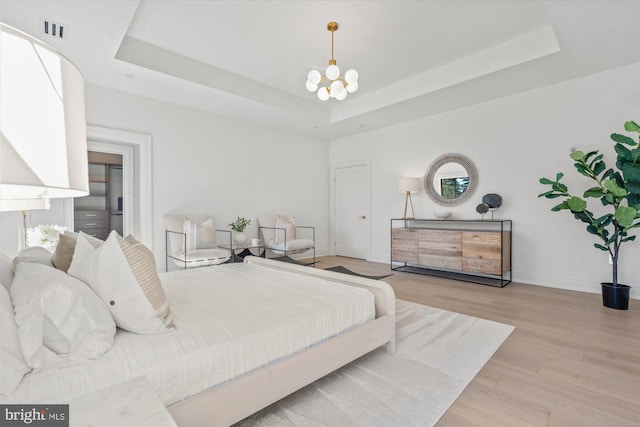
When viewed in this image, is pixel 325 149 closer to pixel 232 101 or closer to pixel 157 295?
pixel 232 101

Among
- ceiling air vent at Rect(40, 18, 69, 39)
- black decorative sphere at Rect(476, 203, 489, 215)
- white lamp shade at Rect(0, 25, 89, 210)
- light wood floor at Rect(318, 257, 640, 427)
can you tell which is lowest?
light wood floor at Rect(318, 257, 640, 427)

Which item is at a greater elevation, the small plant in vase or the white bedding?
the small plant in vase

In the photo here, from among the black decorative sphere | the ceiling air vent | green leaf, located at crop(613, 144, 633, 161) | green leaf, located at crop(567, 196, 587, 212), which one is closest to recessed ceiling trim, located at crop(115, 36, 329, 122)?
the ceiling air vent

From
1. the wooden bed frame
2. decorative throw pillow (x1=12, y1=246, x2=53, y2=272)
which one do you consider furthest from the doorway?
the wooden bed frame

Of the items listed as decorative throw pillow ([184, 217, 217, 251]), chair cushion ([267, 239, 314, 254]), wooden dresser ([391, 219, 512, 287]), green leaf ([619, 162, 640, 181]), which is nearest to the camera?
green leaf ([619, 162, 640, 181])

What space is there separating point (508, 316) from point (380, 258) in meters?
3.01

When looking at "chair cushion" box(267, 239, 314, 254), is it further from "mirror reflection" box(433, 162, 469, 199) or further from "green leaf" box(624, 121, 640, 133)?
"green leaf" box(624, 121, 640, 133)

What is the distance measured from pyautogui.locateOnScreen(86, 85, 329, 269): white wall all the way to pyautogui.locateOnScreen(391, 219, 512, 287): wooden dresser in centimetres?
215

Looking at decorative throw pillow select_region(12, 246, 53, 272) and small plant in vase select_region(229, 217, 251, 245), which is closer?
decorative throw pillow select_region(12, 246, 53, 272)

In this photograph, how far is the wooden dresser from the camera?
4.05 metres

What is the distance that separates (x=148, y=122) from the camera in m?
4.19

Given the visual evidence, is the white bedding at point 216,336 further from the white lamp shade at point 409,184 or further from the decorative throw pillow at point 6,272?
the white lamp shade at point 409,184

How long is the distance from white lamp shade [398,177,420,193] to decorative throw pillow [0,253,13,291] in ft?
15.3

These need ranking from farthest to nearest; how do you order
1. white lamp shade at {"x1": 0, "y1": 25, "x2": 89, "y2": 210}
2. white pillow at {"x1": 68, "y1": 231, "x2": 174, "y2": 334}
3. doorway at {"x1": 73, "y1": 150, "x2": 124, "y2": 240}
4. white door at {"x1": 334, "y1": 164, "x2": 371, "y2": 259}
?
white door at {"x1": 334, "y1": 164, "x2": 371, "y2": 259} → doorway at {"x1": 73, "y1": 150, "x2": 124, "y2": 240} → white pillow at {"x1": 68, "y1": 231, "x2": 174, "y2": 334} → white lamp shade at {"x1": 0, "y1": 25, "x2": 89, "y2": 210}
